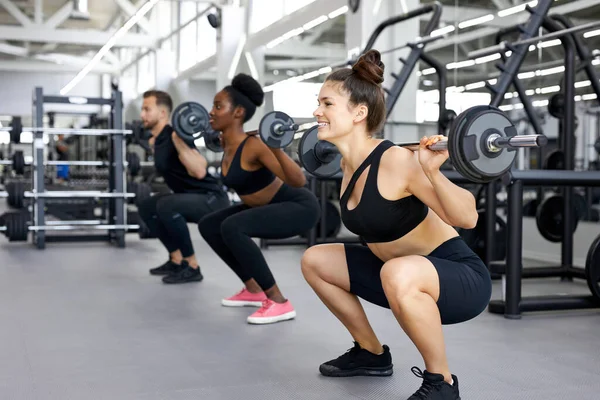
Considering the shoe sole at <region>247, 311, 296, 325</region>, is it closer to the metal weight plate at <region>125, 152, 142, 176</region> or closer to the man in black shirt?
the man in black shirt

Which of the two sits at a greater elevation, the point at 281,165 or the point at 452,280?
the point at 281,165

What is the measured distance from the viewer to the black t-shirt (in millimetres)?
4207

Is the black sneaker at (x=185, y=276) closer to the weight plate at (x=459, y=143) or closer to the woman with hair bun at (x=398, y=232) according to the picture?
the woman with hair bun at (x=398, y=232)

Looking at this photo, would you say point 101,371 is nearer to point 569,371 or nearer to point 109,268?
point 569,371

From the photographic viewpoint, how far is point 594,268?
3.34 metres

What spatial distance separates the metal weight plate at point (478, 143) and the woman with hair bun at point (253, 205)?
1.40m

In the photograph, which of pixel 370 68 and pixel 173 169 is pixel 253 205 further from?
pixel 370 68

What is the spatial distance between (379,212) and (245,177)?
143 cm

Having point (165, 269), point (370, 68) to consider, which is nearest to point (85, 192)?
point (165, 269)

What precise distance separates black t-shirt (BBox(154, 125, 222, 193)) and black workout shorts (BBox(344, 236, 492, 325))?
2198mm

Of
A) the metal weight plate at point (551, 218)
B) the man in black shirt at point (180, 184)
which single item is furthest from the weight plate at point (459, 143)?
the metal weight plate at point (551, 218)

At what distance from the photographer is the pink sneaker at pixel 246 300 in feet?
11.4

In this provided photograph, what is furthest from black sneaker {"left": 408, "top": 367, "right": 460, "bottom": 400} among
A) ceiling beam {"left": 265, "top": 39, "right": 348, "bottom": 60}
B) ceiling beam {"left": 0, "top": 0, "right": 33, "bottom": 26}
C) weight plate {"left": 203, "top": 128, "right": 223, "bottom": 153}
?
ceiling beam {"left": 0, "top": 0, "right": 33, "bottom": 26}

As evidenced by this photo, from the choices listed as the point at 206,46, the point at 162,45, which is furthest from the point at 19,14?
the point at 206,46
